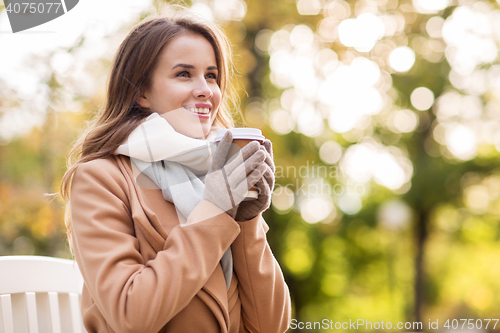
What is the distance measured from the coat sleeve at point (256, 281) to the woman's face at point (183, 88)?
1.41ft

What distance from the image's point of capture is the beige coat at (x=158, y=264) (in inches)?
48.4

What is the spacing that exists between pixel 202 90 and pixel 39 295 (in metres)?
1.18

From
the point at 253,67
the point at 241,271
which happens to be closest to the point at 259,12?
the point at 253,67

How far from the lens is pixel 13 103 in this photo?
5.25m

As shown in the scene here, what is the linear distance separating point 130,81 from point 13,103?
4.40m

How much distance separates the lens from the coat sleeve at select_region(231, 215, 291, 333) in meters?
1.50

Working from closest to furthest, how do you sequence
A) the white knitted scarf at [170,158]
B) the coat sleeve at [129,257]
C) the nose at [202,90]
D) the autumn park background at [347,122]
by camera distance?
the coat sleeve at [129,257] → the white knitted scarf at [170,158] → the nose at [202,90] → the autumn park background at [347,122]

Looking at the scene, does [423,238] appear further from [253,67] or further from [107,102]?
[107,102]

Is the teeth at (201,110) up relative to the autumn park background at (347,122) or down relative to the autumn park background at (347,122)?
up

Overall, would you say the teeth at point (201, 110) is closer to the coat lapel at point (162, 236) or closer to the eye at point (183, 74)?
the eye at point (183, 74)

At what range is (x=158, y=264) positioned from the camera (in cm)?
127

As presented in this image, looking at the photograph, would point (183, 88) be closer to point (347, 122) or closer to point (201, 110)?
point (201, 110)

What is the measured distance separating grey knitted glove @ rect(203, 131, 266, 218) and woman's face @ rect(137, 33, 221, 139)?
32cm

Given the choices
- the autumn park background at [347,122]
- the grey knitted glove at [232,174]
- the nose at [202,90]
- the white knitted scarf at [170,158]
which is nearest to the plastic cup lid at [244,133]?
the grey knitted glove at [232,174]
